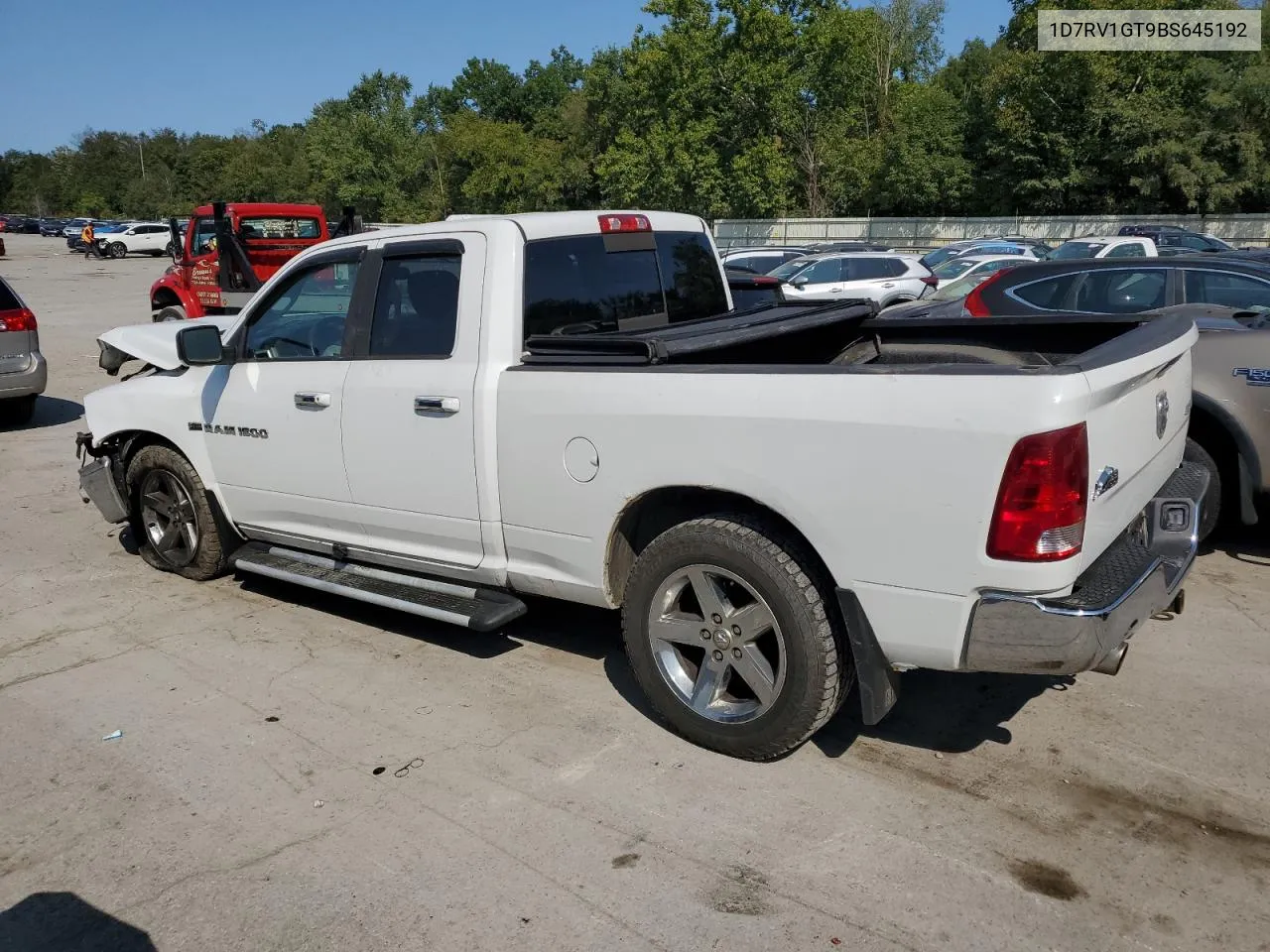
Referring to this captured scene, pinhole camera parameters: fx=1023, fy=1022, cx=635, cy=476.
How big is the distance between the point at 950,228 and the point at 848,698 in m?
46.3

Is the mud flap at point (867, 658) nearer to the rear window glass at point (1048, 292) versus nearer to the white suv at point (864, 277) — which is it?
the rear window glass at point (1048, 292)

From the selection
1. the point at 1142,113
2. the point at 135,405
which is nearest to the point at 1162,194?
the point at 1142,113

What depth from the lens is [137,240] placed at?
5088 centimetres

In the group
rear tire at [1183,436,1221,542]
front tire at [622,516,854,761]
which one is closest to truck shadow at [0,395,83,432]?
front tire at [622,516,854,761]

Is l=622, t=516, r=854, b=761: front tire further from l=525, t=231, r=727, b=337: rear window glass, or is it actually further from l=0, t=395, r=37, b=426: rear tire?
l=0, t=395, r=37, b=426: rear tire

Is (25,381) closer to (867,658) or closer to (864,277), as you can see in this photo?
(867,658)

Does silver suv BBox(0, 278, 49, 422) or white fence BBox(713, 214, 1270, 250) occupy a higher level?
white fence BBox(713, 214, 1270, 250)

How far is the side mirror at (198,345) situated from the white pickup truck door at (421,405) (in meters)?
A: 0.95

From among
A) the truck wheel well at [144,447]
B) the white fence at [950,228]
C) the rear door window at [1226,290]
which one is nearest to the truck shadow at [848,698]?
the truck wheel well at [144,447]

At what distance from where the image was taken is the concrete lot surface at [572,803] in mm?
2967

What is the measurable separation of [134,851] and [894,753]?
8.83ft

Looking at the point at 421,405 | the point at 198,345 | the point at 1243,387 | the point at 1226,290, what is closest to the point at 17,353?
the point at 198,345

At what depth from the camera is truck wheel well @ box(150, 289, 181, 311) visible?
17672 mm

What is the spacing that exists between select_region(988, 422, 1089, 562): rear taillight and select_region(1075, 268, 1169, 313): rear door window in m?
5.00
